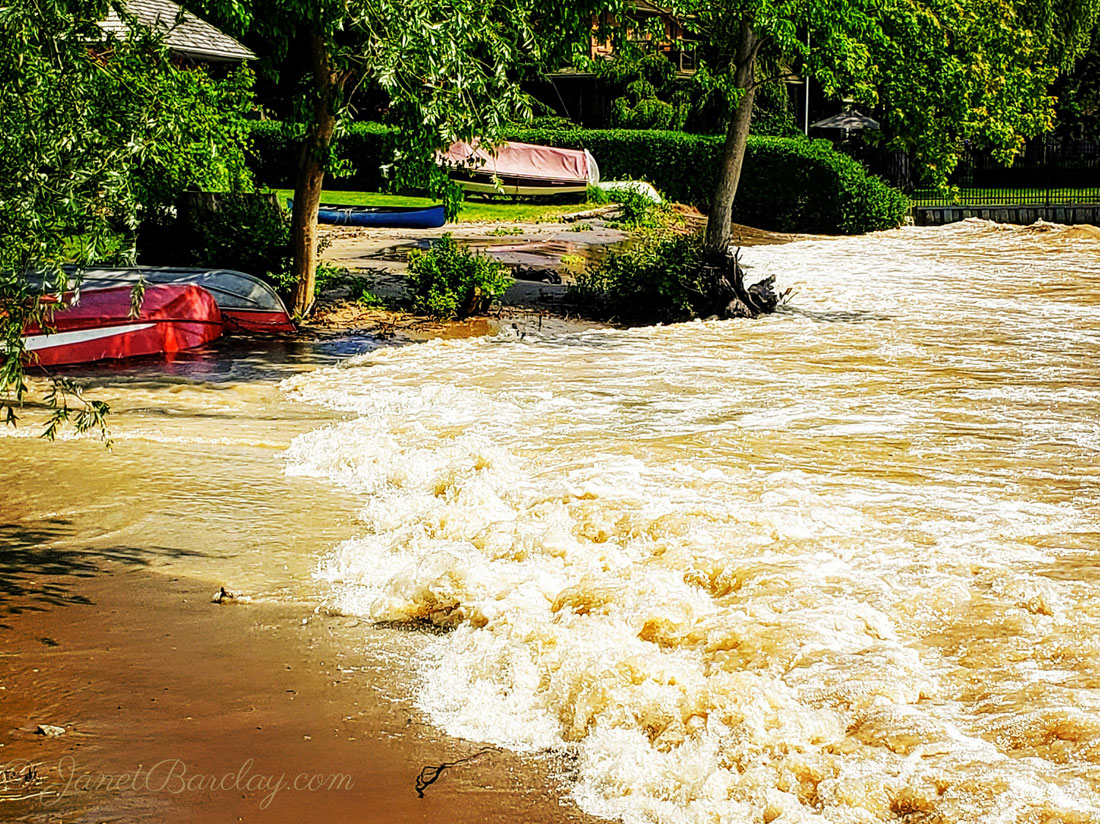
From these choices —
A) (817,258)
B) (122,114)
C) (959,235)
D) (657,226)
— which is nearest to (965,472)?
(122,114)

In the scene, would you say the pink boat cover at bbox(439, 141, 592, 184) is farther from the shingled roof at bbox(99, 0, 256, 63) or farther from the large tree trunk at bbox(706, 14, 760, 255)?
the large tree trunk at bbox(706, 14, 760, 255)

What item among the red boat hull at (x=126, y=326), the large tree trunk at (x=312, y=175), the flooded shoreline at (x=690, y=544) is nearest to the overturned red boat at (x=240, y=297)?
the red boat hull at (x=126, y=326)

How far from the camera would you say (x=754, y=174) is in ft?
103

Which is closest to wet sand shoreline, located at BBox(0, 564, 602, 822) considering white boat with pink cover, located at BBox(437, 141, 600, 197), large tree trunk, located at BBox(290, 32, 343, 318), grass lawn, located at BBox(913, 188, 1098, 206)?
large tree trunk, located at BBox(290, 32, 343, 318)

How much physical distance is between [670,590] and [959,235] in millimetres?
25432

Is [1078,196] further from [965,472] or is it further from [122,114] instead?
[122,114]

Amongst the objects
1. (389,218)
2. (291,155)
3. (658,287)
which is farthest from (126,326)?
(291,155)

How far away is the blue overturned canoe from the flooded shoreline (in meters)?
13.3

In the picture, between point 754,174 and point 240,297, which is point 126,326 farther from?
point 754,174

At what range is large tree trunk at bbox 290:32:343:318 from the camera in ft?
45.2

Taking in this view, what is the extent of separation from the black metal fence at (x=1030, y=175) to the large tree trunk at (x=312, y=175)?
907 inches

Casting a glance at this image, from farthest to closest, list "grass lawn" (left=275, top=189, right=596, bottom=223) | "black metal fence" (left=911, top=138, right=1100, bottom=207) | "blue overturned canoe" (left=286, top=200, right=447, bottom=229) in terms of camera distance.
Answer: "black metal fence" (left=911, top=138, right=1100, bottom=207) < "grass lawn" (left=275, top=189, right=596, bottom=223) < "blue overturned canoe" (left=286, top=200, right=447, bottom=229)

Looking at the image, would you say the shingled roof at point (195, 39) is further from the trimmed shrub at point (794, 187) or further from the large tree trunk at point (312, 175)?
the trimmed shrub at point (794, 187)
